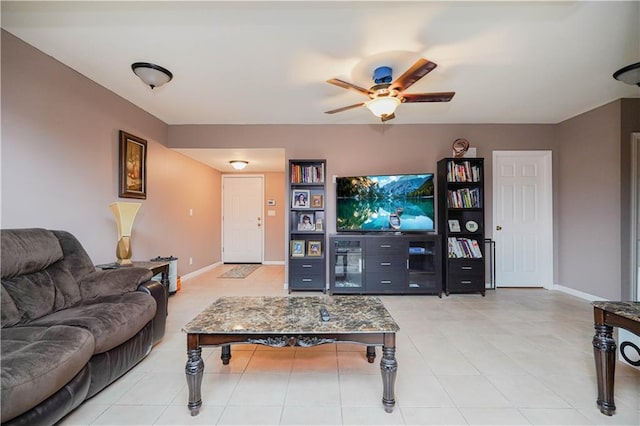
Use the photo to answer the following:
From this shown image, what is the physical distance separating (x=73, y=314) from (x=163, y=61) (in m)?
2.08

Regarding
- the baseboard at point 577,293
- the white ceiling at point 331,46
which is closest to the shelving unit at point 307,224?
the white ceiling at point 331,46

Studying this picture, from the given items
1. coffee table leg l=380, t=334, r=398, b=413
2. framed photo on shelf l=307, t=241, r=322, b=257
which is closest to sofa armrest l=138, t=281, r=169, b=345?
coffee table leg l=380, t=334, r=398, b=413

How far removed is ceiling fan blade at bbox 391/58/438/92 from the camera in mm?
2006

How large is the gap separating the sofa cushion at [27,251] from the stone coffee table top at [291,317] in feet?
3.76

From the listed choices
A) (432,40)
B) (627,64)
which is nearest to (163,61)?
(432,40)

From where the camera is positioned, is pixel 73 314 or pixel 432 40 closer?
pixel 73 314

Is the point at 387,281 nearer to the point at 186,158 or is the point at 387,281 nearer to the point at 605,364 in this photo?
the point at 605,364

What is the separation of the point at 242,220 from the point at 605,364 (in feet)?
19.1

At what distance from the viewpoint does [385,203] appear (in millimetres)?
3959

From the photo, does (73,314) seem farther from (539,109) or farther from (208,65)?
(539,109)

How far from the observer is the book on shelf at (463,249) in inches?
151

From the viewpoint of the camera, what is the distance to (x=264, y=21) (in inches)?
77.7

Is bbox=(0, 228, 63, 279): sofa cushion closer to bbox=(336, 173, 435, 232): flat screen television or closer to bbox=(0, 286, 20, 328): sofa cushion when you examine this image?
bbox=(0, 286, 20, 328): sofa cushion

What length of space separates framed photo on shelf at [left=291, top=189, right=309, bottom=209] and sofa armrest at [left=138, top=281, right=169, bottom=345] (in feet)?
7.01
